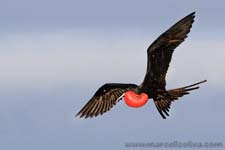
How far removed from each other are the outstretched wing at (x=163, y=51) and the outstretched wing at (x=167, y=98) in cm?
27

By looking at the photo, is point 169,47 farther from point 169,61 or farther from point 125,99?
point 125,99

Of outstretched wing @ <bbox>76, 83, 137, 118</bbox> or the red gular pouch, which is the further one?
outstretched wing @ <bbox>76, 83, 137, 118</bbox>

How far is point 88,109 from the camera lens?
2694cm

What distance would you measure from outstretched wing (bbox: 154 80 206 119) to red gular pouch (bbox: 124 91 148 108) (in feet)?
4.58

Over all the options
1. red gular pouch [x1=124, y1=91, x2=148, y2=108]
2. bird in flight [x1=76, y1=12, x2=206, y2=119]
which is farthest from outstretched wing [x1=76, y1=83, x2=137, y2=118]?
red gular pouch [x1=124, y1=91, x2=148, y2=108]

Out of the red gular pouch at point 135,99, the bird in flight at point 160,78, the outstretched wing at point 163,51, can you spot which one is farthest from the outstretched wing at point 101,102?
the red gular pouch at point 135,99

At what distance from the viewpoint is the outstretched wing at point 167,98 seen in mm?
24422

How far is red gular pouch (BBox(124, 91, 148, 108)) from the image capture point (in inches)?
892

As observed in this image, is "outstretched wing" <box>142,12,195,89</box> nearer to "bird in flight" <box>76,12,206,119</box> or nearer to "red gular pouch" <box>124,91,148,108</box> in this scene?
"bird in flight" <box>76,12,206,119</box>

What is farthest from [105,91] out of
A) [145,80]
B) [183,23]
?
[183,23]

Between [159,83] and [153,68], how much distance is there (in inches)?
17.8

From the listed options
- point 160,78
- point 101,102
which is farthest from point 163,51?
point 101,102

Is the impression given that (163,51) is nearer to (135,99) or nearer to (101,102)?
(135,99)

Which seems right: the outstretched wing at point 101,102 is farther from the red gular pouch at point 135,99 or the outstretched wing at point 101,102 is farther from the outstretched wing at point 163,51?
the red gular pouch at point 135,99
